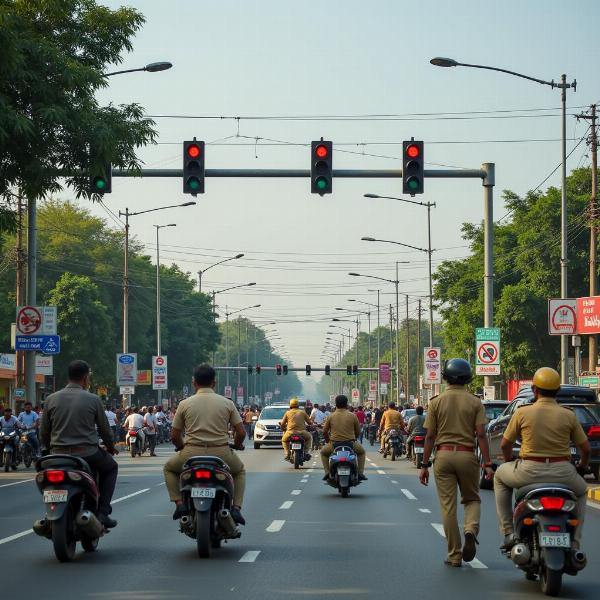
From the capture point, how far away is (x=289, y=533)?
15430 millimetres

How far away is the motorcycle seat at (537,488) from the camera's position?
33.9ft

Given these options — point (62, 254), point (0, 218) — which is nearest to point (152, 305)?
point (62, 254)

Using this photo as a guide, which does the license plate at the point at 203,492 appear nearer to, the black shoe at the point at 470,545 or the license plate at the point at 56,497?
the license plate at the point at 56,497

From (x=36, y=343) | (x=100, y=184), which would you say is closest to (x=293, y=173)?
(x=100, y=184)

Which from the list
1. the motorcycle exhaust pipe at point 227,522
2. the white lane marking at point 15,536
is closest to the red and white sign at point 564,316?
the white lane marking at point 15,536

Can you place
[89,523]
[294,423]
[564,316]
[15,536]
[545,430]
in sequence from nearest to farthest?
1. [545,430]
2. [89,523]
3. [15,536]
4. [294,423]
5. [564,316]

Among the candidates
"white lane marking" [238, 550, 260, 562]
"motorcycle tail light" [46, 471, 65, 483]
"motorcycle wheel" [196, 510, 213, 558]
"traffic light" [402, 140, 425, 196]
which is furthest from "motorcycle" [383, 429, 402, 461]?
"motorcycle tail light" [46, 471, 65, 483]

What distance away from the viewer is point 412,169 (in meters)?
25.9

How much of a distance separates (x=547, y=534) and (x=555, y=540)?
75 millimetres

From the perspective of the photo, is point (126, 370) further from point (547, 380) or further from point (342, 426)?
point (547, 380)

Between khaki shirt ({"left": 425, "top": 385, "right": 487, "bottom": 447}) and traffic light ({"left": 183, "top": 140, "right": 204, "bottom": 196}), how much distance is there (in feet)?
48.1

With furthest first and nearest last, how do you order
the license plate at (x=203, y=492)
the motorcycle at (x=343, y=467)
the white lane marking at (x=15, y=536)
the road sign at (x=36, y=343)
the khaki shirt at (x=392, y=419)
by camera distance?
the khaki shirt at (x=392, y=419), the road sign at (x=36, y=343), the motorcycle at (x=343, y=467), the white lane marking at (x=15, y=536), the license plate at (x=203, y=492)

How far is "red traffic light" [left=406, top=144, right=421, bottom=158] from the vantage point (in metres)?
25.9

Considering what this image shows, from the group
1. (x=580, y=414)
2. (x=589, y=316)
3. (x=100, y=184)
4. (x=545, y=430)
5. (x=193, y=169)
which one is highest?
(x=193, y=169)
